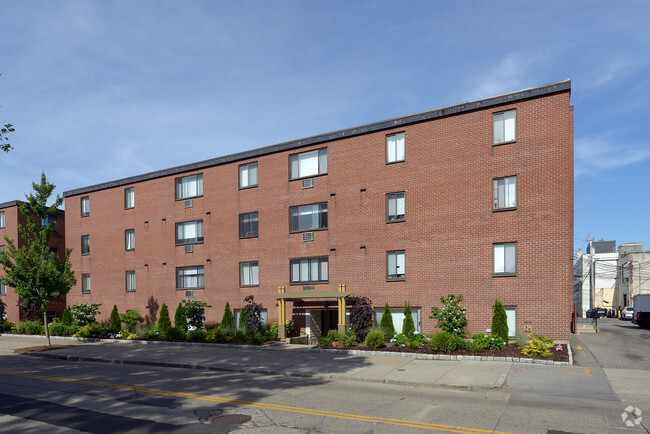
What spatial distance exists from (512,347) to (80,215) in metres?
32.6

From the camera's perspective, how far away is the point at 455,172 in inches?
904

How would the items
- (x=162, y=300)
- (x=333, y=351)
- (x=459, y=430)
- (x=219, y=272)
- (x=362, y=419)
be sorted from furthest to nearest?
(x=162, y=300)
(x=219, y=272)
(x=333, y=351)
(x=362, y=419)
(x=459, y=430)

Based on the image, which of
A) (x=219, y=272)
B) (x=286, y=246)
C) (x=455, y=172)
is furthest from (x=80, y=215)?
(x=455, y=172)

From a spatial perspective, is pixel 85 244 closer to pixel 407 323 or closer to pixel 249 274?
pixel 249 274

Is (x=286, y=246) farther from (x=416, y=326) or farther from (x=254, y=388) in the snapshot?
(x=254, y=388)

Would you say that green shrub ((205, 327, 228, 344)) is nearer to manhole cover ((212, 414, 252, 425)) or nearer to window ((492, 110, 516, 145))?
manhole cover ((212, 414, 252, 425))

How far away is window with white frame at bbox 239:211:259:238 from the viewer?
95.8ft

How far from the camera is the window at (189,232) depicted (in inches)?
1240

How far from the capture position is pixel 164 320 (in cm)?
2964

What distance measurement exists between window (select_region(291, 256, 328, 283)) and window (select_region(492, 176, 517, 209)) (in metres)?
9.52

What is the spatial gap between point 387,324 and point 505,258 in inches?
245

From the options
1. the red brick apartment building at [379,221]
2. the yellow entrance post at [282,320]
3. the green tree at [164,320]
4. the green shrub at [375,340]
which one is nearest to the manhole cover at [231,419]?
the green shrub at [375,340]

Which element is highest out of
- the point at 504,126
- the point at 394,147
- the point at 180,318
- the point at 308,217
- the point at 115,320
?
the point at 504,126

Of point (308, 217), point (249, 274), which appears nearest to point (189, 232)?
point (249, 274)
